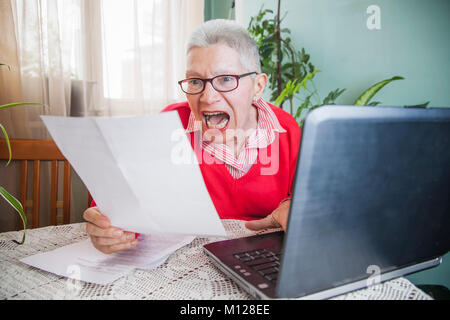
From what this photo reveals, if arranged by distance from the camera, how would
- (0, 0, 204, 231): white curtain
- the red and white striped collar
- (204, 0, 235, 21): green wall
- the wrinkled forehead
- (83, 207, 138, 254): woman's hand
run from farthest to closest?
(204, 0, 235, 21): green wall < (0, 0, 204, 231): white curtain < the red and white striped collar < the wrinkled forehead < (83, 207, 138, 254): woman's hand

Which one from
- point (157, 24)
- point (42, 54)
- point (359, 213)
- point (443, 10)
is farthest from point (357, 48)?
point (42, 54)

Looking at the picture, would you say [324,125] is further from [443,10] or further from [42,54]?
[42,54]

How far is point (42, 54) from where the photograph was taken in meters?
1.72

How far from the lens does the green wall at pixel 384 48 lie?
1417 mm

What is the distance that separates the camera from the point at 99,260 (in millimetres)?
564

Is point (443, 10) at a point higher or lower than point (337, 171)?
higher

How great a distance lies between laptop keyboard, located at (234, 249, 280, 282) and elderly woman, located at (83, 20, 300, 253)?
485 mm

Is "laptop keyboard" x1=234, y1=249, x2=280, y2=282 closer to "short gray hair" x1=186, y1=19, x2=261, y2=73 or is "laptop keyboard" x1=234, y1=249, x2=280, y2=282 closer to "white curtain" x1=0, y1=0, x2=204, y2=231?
"short gray hair" x1=186, y1=19, x2=261, y2=73

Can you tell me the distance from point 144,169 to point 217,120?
31.0 inches

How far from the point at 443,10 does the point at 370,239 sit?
161 cm

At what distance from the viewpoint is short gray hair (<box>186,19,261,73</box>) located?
1.01 meters

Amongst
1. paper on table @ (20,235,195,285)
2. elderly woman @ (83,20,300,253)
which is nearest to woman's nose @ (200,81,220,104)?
elderly woman @ (83,20,300,253)

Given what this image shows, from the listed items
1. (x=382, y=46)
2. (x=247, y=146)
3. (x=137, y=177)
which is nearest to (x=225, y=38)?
(x=247, y=146)

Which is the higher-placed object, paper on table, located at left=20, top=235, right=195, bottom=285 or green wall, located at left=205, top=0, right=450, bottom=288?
green wall, located at left=205, top=0, right=450, bottom=288
